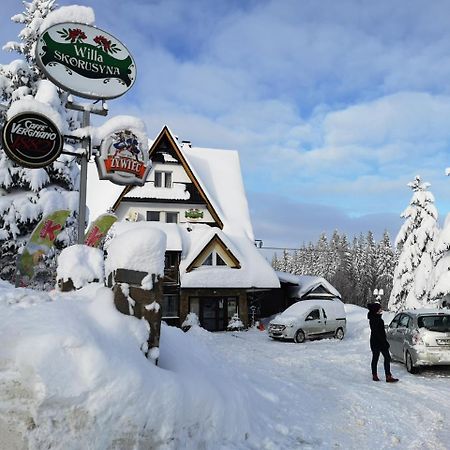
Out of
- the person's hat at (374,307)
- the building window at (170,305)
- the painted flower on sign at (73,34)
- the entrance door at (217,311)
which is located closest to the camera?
the painted flower on sign at (73,34)

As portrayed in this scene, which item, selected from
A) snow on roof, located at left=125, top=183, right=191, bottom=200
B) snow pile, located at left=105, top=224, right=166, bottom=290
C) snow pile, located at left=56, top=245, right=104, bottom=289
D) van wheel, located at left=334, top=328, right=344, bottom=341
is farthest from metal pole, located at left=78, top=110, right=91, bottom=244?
snow on roof, located at left=125, top=183, right=191, bottom=200

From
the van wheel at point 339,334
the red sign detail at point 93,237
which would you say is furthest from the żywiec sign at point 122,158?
the van wheel at point 339,334

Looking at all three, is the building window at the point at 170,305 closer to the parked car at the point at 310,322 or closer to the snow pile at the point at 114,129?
the parked car at the point at 310,322

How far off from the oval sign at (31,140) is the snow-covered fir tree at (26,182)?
30.9 feet

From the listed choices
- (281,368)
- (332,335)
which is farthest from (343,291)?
(281,368)

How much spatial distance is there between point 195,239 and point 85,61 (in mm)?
16849

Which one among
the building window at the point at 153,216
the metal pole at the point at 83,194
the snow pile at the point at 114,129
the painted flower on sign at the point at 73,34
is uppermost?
the painted flower on sign at the point at 73,34

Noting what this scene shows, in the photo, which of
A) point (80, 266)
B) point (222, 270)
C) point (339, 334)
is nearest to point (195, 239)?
point (222, 270)

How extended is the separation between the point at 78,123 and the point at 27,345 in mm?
19100

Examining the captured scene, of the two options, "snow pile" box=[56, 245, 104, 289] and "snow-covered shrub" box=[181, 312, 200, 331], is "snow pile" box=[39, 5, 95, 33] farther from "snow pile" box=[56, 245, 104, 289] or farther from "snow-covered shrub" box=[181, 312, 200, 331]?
"snow-covered shrub" box=[181, 312, 200, 331]

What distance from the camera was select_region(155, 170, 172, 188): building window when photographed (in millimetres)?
28791

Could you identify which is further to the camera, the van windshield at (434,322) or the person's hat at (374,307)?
the van windshield at (434,322)

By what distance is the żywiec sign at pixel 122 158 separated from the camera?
10289mm

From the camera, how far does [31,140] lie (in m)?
9.39
